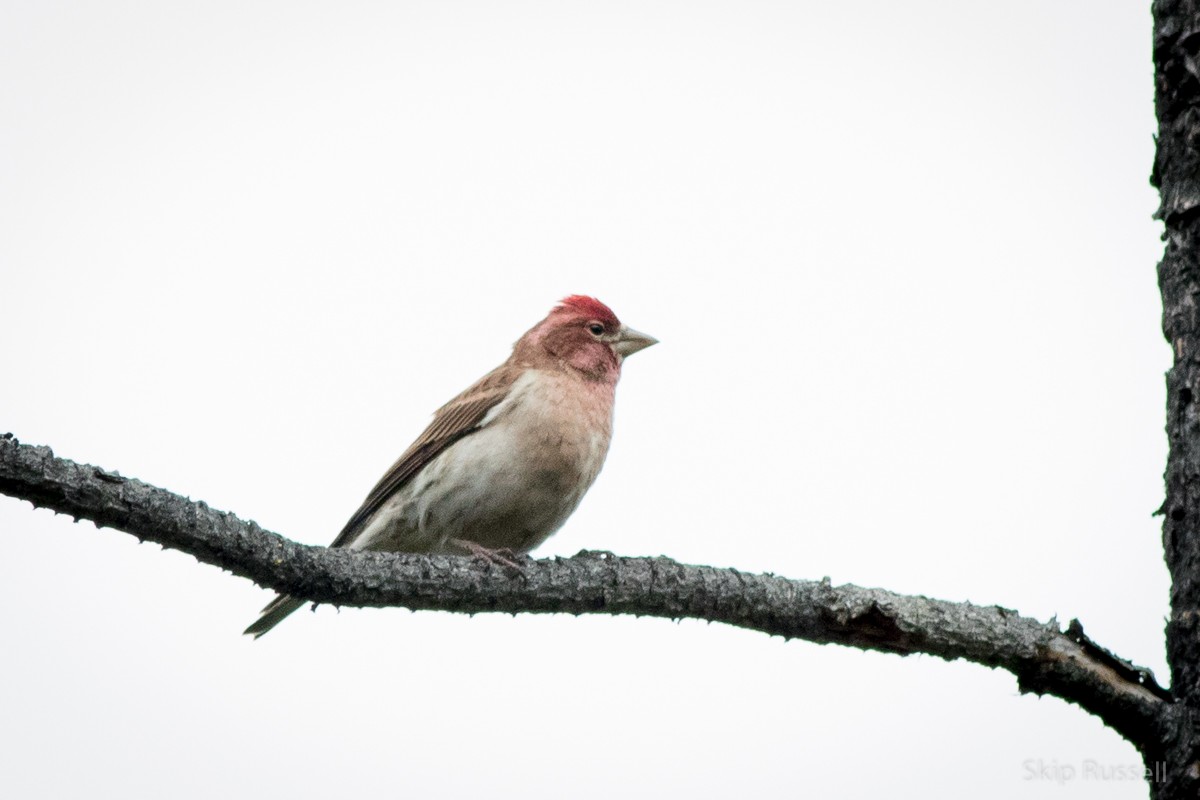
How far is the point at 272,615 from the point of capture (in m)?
7.71

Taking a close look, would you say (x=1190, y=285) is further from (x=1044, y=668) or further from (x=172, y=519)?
(x=172, y=519)

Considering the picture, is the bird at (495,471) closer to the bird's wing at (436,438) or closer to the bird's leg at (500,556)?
the bird's wing at (436,438)

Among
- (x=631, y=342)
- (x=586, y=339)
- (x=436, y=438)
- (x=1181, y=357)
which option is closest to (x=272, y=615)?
(x=436, y=438)

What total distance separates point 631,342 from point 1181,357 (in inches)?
202

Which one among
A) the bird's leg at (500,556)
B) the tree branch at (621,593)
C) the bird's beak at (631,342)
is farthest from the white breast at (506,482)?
the tree branch at (621,593)

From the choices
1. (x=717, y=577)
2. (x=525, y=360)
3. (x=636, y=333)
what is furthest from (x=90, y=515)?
(x=636, y=333)

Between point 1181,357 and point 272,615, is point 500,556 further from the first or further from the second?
point 1181,357

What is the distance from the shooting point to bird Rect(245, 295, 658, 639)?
7.66 meters

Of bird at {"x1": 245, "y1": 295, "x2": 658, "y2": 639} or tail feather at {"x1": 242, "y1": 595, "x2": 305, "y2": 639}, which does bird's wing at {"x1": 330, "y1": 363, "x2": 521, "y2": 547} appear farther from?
tail feather at {"x1": 242, "y1": 595, "x2": 305, "y2": 639}

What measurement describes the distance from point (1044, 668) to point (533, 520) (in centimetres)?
369

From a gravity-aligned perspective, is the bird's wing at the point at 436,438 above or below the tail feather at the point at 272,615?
above

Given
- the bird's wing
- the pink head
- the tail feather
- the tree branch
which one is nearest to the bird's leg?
the tree branch

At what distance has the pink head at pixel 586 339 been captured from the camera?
893 cm

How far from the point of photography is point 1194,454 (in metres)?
4.46
